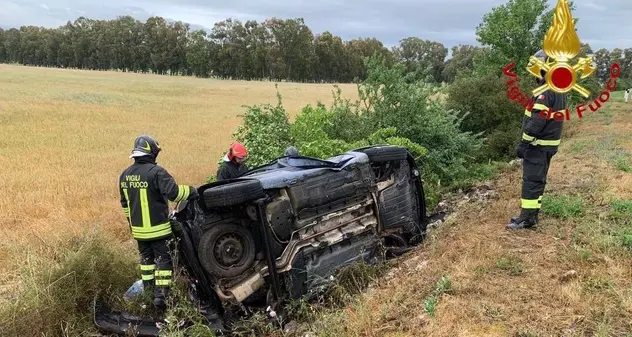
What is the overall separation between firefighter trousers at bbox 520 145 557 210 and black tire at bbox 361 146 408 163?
1.36 m

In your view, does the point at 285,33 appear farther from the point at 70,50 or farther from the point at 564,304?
the point at 564,304

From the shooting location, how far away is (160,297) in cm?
455

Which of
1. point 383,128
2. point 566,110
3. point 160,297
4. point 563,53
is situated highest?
point 563,53

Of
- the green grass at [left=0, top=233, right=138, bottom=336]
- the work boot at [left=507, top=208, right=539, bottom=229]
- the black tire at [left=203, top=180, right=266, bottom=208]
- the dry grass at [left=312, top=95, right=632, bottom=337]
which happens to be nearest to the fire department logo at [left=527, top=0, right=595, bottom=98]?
the work boot at [left=507, top=208, right=539, bottom=229]

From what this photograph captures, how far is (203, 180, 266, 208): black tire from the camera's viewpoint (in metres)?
4.21

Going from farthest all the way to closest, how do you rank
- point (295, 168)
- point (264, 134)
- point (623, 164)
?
1. point (264, 134)
2. point (623, 164)
3. point (295, 168)

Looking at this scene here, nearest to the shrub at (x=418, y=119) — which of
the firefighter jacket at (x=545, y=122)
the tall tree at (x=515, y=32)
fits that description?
the firefighter jacket at (x=545, y=122)

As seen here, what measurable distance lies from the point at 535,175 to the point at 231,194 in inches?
126

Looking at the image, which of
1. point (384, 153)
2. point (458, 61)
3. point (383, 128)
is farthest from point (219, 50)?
point (384, 153)

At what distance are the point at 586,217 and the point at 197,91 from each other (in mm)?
40553

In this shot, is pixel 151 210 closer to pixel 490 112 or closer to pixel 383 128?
pixel 383 128

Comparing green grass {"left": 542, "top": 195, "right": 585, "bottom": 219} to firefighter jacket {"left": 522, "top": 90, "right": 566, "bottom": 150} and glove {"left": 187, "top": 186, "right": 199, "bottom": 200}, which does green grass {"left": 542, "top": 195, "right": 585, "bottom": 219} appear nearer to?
firefighter jacket {"left": 522, "top": 90, "right": 566, "bottom": 150}

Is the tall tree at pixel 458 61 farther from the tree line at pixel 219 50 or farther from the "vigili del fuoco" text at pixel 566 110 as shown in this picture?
the "vigili del fuoco" text at pixel 566 110

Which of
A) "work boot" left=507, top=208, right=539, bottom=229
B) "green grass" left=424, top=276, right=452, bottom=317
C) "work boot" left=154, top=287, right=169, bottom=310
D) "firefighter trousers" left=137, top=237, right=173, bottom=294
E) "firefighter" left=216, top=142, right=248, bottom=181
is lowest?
"work boot" left=154, top=287, right=169, bottom=310
